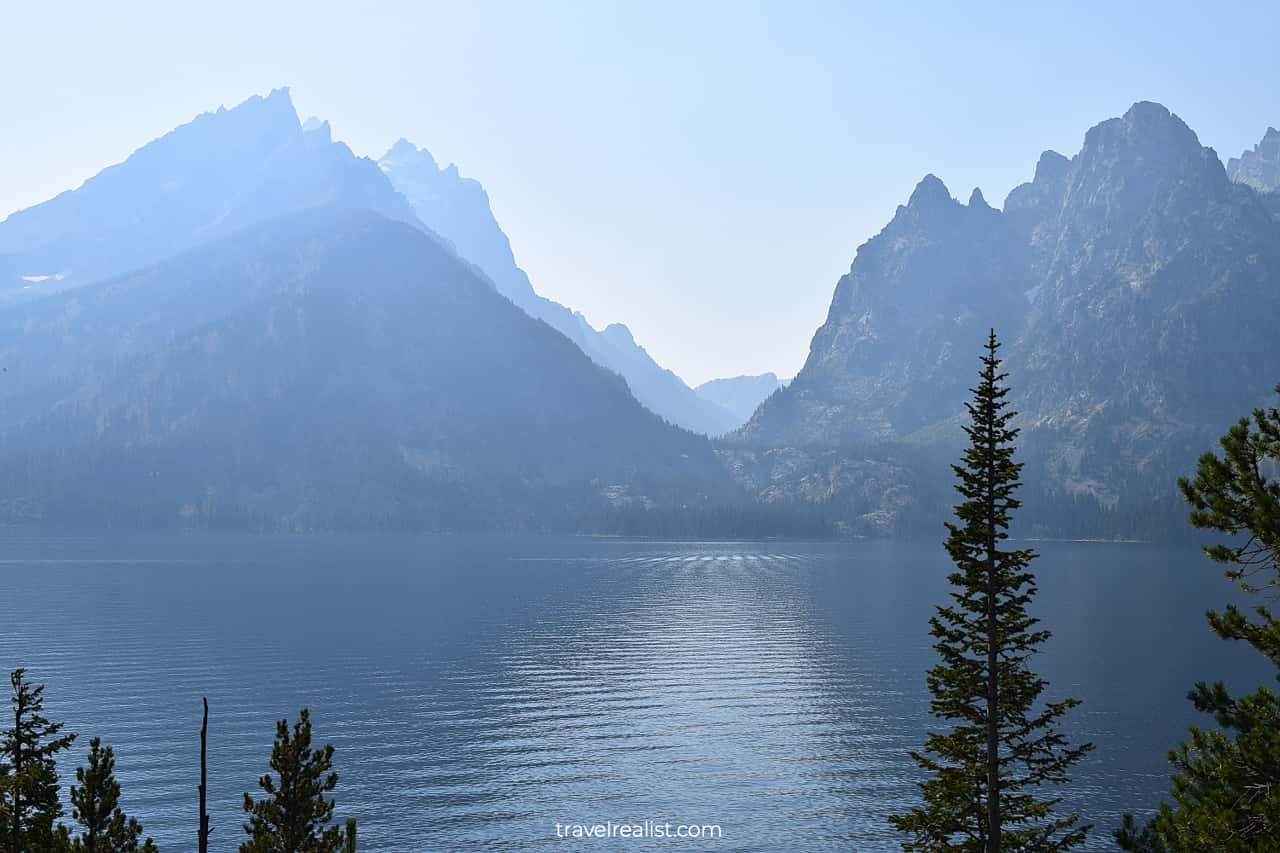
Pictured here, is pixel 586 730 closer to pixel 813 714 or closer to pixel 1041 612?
pixel 813 714

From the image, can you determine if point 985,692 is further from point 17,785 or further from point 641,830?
point 641,830

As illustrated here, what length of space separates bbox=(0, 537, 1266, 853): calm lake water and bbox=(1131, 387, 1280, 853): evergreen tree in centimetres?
4215

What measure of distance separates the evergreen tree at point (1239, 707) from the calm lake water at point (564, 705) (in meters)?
42.2

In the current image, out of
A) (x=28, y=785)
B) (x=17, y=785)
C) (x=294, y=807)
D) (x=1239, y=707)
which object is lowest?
(x=294, y=807)

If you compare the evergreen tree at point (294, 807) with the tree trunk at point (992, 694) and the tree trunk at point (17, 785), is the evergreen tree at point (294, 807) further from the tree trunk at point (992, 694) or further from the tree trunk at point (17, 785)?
the tree trunk at point (992, 694)

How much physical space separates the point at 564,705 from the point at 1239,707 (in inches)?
3265

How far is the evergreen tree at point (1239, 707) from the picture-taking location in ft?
67.8

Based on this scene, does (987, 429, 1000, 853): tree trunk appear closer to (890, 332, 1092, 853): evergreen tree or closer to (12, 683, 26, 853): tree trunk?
(890, 332, 1092, 853): evergreen tree

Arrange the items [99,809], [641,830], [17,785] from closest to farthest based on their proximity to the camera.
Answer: [17,785] < [99,809] < [641,830]

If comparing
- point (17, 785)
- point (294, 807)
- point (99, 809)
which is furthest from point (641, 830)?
point (17, 785)

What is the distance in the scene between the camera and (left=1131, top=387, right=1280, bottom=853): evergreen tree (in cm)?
2066

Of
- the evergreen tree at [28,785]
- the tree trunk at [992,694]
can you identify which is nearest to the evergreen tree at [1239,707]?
the tree trunk at [992,694]

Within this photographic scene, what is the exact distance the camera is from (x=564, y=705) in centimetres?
10075

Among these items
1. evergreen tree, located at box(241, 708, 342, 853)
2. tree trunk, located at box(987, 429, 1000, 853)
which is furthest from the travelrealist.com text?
evergreen tree, located at box(241, 708, 342, 853)
